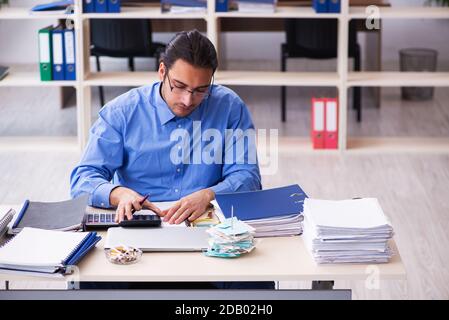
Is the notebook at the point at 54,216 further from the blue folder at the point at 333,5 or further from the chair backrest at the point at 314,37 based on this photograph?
the chair backrest at the point at 314,37

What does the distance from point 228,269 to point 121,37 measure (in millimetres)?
4017

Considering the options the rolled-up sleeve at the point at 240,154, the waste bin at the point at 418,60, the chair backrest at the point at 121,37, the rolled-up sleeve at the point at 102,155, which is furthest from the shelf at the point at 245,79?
the rolled-up sleeve at the point at 102,155

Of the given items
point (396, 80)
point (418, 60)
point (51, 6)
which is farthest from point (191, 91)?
point (418, 60)

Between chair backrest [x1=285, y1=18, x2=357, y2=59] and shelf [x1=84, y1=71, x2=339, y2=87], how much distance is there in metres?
0.46

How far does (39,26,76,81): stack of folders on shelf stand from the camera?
17.6ft

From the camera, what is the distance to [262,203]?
2666 mm

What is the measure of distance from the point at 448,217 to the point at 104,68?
14.1 ft

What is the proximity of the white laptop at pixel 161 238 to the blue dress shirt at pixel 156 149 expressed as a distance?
0.42 meters

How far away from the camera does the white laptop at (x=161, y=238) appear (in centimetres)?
246

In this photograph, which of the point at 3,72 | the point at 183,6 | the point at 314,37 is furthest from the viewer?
the point at 314,37

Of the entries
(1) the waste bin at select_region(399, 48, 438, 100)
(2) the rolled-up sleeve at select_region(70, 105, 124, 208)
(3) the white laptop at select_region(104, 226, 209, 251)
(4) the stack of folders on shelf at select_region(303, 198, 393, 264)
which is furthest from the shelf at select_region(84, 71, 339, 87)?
(4) the stack of folders on shelf at select_region(303, 198, 393, 264)

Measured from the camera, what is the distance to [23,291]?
2396 mm

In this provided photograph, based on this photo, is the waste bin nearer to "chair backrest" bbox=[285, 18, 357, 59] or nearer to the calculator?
"chair backrest" bbox=[285, 18, 357, 59]

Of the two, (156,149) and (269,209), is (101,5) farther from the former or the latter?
(269,209)
